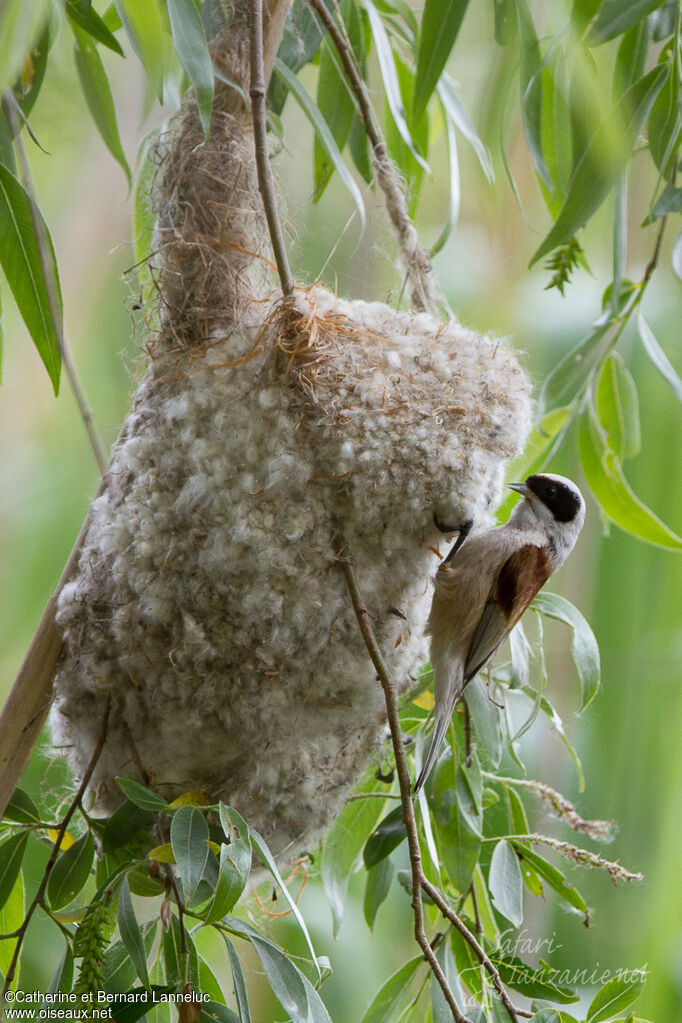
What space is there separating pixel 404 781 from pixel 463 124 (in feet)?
3.57

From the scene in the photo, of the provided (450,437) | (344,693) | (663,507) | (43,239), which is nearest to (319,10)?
(43,239)

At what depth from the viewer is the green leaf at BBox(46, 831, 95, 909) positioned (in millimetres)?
1128

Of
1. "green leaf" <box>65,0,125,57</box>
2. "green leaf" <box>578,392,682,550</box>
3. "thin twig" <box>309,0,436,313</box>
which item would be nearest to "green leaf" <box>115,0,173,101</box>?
"green leaf" <box>65,0,125,57</box>

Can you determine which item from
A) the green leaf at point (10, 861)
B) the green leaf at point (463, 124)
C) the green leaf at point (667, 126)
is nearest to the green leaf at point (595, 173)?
the green leaf at point (667, 126)

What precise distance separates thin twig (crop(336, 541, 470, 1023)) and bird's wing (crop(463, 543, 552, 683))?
0.19 meters

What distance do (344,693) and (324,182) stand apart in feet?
2.64

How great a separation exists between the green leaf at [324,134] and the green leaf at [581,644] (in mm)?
639

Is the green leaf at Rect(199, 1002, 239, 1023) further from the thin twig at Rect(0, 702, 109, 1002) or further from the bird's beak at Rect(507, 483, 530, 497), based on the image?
the bird's beak at Rect(507, 483, 530, 497)

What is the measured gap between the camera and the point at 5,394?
2525 millimetres

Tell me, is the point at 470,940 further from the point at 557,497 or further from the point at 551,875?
the point at 557,497

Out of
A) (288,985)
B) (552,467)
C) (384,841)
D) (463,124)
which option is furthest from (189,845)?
(552,467)

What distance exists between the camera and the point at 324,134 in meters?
1.26

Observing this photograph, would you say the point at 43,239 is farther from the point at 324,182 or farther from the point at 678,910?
the point at 678,910

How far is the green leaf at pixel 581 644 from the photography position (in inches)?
52.7
